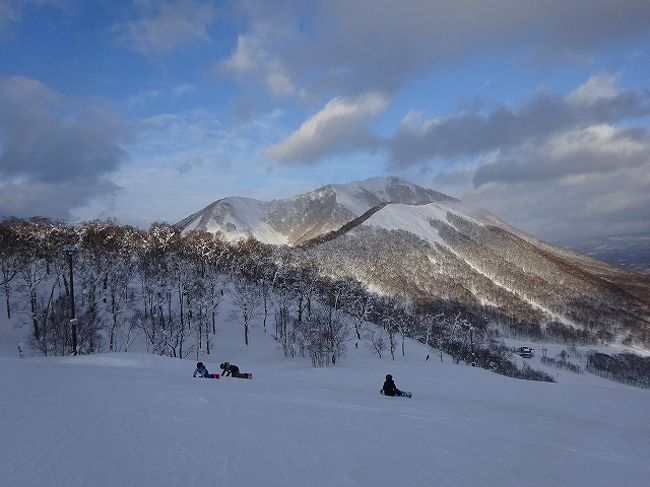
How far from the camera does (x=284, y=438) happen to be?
1020cm

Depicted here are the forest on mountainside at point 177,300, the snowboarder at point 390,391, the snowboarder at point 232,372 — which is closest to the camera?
the snowboarder at point 390,391

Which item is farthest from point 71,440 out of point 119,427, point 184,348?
point 184,348

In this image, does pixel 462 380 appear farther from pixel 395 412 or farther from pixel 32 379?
pixel 32 379

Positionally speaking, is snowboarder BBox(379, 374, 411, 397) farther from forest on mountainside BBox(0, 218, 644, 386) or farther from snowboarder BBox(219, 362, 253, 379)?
forest on mountainside BBox(0, 218, 644, 386)

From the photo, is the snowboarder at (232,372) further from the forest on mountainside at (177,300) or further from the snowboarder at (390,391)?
the forest on mountainside at (177,300)

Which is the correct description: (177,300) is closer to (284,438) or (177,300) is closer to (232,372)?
(232,372)

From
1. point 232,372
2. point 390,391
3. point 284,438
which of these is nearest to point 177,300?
point 232,372

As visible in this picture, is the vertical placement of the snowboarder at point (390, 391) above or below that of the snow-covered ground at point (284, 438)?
below

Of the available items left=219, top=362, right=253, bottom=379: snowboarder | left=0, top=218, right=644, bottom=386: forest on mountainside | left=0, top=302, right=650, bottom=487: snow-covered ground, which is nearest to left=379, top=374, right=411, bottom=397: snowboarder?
left=0, top=302, right=650, bottom=487: snow-covered ground

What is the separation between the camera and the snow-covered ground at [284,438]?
25.9 ft

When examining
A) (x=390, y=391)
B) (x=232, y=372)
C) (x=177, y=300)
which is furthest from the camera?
(x=177, y=300)

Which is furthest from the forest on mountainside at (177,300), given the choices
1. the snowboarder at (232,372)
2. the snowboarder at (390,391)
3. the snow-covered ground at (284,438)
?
the snowboarder at (390,391)

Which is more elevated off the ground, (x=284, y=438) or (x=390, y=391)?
(x=284, y=438)

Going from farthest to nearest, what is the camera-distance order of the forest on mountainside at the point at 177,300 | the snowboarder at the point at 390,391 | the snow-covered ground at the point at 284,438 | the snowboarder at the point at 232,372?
the forest on mountainside at the point at 177,300 → the snowboarder at the point at 232,372 → the snowboarder at the point at 390,391 → the snow-covered ground at the point at 284,438
